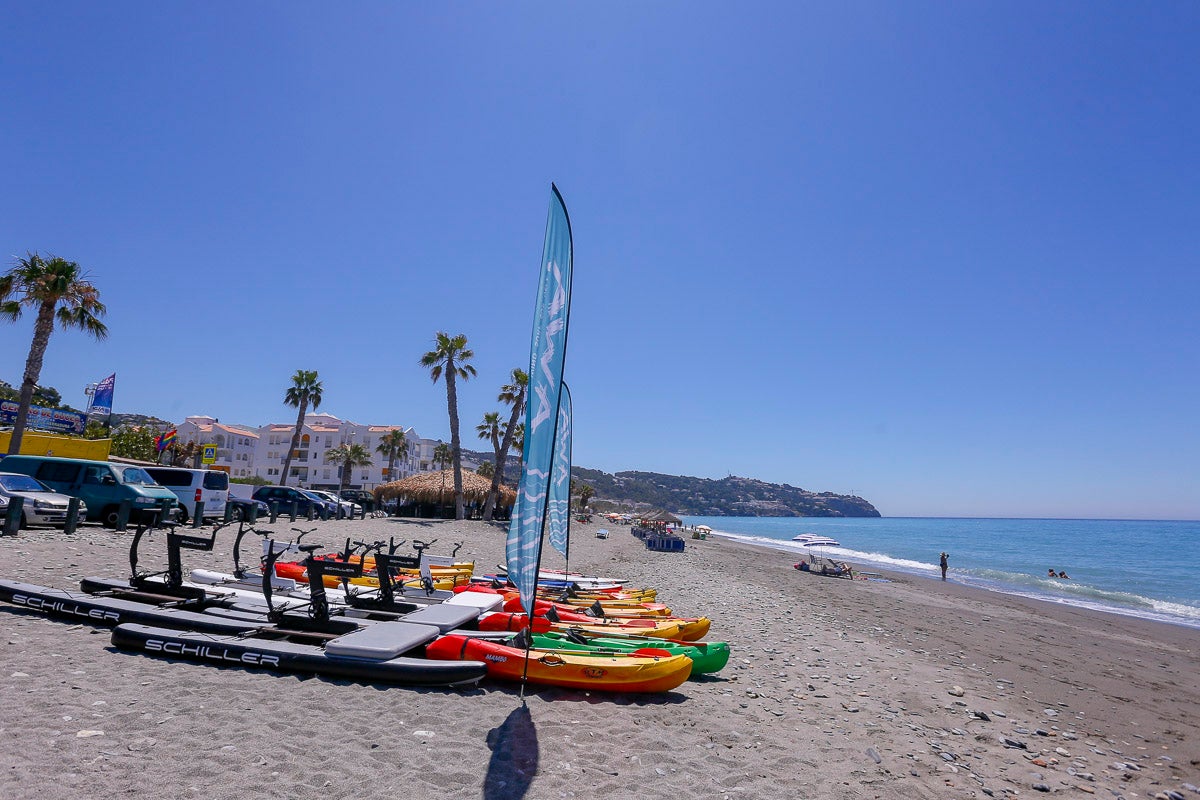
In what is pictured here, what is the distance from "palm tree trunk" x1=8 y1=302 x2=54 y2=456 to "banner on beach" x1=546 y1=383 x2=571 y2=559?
71.7 ft

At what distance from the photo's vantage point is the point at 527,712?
5648 mm

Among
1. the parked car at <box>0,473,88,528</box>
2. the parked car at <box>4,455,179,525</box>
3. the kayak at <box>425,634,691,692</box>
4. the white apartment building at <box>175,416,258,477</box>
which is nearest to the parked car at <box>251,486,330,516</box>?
the parked car at <box>4,455,179,525</box>

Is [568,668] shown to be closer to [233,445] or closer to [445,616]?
[445,616]

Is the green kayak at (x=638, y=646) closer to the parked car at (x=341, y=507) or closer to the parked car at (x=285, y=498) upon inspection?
the parked car at (x=285, y=498)

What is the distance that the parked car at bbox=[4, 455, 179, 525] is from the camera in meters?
16.6

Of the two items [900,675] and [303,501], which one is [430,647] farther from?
[303,501]

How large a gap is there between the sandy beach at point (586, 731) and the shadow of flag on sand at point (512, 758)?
20 millimetres

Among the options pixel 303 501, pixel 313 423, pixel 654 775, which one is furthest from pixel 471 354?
pixel 313 423

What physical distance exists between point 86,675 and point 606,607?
720 cm

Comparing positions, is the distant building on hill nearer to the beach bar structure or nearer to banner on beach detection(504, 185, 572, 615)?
the beach bar structure

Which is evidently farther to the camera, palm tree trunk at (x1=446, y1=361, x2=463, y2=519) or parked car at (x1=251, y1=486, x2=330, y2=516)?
palm tree trunk at (x1=446, y1=361, x2=463, y2=519)

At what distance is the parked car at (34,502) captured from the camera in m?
14.4

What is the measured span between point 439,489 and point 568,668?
3468cm

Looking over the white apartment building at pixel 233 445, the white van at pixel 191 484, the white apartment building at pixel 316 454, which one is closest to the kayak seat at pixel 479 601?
the white van at pixel 191 484
